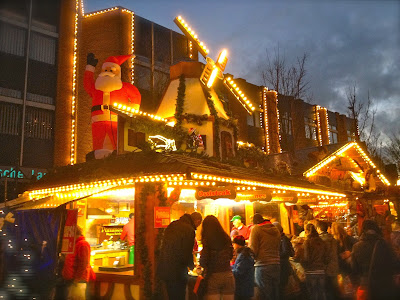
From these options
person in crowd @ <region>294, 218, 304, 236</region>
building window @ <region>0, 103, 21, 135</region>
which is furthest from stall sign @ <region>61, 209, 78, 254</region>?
person in crowd @ <region>294, 218, 304, 236</region>

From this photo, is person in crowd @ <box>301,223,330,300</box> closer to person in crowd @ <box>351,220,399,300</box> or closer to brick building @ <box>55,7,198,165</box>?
person in crowd @ <box>351,220,399,300</box>

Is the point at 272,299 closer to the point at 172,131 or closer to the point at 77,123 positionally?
the point at 172,131

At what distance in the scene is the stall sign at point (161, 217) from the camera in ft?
29.2

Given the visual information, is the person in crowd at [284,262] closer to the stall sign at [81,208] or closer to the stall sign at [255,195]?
the stall sign at [255,195]

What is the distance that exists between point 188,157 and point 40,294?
4631mm

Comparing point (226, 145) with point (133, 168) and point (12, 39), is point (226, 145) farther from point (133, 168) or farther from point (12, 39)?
point (12, 39)

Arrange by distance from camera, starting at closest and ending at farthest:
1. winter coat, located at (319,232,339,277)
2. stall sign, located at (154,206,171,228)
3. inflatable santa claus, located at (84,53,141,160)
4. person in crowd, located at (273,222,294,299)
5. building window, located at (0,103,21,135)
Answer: winter coat, located at (319,232,339,277) < person in crowd, located at (273,222,294,299) < stall sign, located at (154,206,171,228) < inflatable santa claus, located at (84,53,141,160) < building window, located at (0,103,21,135)

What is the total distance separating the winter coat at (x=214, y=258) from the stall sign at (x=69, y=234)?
278 centimetres

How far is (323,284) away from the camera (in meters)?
8.17

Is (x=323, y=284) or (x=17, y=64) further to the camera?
(x=17, y=64)

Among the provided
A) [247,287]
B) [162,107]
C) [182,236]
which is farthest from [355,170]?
[182,236]

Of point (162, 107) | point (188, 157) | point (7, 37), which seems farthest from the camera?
point (7, 37)

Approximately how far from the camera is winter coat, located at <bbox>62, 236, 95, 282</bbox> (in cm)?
805

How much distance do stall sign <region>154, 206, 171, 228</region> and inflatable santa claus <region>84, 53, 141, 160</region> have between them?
3.43 m
